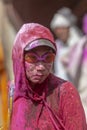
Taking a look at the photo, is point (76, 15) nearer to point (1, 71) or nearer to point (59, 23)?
point (59, 23)

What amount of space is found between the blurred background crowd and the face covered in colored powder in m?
4.39

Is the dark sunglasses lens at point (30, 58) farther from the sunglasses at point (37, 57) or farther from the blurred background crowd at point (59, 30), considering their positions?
the blurred background crowd at point (59, 30)

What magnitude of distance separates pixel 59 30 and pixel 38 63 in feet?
22.8

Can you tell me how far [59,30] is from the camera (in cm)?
1262

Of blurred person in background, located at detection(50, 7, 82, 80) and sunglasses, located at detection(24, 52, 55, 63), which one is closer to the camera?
sunglasses, located at detection(24, 52, 55, 63)

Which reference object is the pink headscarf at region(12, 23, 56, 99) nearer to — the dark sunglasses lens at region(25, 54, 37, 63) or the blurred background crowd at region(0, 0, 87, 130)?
the dark sunglasses lens at region(25, 54, 37, 63)

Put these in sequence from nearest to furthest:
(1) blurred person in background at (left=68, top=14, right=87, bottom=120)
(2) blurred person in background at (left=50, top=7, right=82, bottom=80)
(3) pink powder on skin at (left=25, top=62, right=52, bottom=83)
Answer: (3) pink powder on skin at (left=25, top=62, right=52, bottom=83), (1) blurred person in background at (left=68, top=14, right=87, bottom=120), (2) blurred person in background at (left=50, top=7, right=82, bottom=80)

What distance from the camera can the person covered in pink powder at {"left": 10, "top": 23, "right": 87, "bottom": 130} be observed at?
5.65 meters

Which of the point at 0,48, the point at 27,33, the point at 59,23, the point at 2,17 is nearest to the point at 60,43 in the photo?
the point at 59,23

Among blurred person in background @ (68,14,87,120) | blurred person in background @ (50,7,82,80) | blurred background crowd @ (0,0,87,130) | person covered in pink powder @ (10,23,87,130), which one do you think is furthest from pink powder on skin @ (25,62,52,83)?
blurred person in background @ (50,7,82,80)

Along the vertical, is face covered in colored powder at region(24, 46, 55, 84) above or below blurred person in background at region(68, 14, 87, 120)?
above

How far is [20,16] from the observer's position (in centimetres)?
1445

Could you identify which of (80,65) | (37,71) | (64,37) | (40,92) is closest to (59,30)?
(64,37)

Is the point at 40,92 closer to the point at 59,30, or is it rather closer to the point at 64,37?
the point at 64,37
